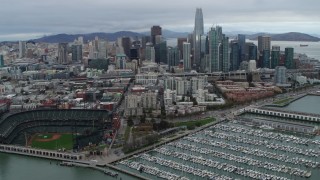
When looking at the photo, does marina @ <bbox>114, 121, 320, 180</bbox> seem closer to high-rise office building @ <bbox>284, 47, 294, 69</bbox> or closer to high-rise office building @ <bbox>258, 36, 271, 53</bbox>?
high-rise office building @ <bbox>284, 47, 294, 69</bbox>

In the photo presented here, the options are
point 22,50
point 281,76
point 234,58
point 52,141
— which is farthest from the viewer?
point 22,50

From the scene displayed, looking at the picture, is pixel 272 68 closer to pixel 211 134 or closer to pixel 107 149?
pixel 211 134

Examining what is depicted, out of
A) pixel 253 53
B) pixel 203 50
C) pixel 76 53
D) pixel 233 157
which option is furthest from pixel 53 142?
pixel 76 53

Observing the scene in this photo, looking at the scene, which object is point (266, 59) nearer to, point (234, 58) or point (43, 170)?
point (234, 58)

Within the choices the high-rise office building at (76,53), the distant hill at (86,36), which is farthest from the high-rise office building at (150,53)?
the distant hill at (86,36)

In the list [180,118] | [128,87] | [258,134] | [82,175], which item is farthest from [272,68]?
[82,175]
